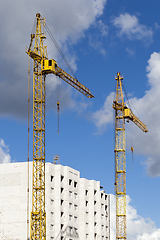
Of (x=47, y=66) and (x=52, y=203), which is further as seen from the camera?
(x=52, y=203)

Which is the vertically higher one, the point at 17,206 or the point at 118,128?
the point at 118,128

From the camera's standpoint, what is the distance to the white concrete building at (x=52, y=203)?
130 metres

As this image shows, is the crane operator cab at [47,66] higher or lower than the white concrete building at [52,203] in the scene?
higher

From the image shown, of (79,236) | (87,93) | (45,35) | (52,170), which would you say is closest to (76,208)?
(79,236)

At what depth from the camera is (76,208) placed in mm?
146875

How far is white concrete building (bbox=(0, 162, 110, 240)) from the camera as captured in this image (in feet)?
427

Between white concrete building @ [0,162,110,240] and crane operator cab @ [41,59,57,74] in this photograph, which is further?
crane operator cab @ [41,59,57,74]

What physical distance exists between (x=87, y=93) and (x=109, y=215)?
45.8m

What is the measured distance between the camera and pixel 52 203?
13438 cm

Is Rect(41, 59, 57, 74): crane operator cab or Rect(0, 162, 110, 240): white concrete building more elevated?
Rect(41, 59, 57, 74): crane operator cab

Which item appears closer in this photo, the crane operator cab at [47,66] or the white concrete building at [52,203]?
the white concrete building at [52,203]

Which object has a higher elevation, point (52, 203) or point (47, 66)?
point (47, 66)

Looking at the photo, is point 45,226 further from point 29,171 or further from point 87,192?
point 87,192

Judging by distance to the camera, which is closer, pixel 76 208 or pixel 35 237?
pixel 35 237
